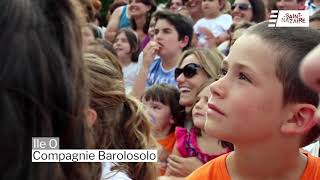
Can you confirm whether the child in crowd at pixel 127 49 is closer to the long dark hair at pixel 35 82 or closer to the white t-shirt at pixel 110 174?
the white t-shirt at pixel 110 174

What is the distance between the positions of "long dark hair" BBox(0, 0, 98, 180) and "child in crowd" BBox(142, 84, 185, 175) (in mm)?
2151

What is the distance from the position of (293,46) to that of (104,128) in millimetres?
654

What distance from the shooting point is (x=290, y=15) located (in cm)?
152

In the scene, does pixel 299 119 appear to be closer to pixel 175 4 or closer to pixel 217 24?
pixel 217 24

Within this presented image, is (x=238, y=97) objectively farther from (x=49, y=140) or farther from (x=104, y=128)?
(x=49, y=140)

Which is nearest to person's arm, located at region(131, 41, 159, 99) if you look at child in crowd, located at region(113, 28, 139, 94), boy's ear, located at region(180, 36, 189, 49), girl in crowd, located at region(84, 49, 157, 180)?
boy's ear, located at region(180, 36, 189, 49)

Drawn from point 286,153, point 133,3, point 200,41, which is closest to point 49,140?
point 286,153

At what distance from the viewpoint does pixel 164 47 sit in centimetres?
424

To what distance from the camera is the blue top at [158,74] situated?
4.02 m

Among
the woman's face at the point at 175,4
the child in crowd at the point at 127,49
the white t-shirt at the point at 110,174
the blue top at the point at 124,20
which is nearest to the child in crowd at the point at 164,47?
the child in crowd at the point at 127,49

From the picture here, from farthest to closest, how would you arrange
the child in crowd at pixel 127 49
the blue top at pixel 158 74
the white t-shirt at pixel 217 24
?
the white t-shirt at pixel 217 24 < the child in crowd at pixel 127 49 < the blue top at pixel 158 74

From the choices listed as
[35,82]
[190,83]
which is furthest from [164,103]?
[35,82]

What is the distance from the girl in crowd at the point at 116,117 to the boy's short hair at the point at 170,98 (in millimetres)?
998

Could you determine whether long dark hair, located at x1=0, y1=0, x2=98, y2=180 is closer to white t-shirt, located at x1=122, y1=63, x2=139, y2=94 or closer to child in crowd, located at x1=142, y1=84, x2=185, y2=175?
child in crowd, located at x1=142, y1=84, x2=185, y2=175
